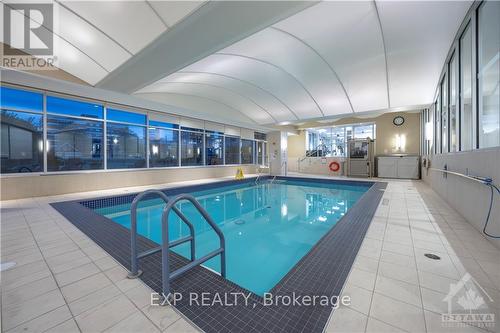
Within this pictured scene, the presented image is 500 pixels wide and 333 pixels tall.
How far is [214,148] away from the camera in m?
9.80

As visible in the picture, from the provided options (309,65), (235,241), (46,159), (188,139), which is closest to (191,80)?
(188,139)

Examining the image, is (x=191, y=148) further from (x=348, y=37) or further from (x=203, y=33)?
(x=348, y=37)

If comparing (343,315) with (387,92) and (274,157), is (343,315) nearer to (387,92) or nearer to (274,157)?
(387,92)

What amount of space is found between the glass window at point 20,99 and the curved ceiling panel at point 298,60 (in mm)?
4750

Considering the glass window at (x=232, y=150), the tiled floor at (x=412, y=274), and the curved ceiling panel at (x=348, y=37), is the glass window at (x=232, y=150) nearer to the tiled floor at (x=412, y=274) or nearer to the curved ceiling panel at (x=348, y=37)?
the curved ceiling panel at (x=348, y=37)

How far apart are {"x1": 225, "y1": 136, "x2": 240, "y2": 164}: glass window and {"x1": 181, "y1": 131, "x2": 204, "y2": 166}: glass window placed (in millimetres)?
1676

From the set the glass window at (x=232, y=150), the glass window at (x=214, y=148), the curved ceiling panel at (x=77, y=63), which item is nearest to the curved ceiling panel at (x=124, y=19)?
the curved ceiling panel at (x=77, y=63)

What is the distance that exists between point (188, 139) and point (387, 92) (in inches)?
290

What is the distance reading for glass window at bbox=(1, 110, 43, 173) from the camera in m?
4.75

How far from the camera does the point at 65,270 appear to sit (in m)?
1.82

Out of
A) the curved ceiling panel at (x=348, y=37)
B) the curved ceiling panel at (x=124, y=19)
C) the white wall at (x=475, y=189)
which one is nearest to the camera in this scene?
the white wall at (x=475, y=189)

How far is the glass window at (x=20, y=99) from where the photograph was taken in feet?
15.2

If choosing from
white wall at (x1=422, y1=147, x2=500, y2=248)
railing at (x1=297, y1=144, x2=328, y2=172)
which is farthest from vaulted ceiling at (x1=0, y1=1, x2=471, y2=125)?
railing at (x1=297, y1=144, x2=328, y2=172)

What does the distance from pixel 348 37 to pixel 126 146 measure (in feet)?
23.3
